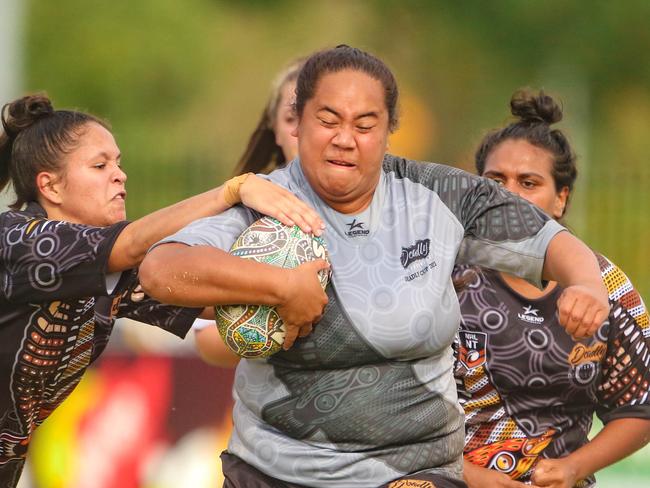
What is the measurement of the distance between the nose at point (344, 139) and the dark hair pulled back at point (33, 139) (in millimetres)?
1461

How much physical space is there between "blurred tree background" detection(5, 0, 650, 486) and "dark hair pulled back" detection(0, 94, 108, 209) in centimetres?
1278

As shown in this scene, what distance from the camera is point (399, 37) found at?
20266 mm

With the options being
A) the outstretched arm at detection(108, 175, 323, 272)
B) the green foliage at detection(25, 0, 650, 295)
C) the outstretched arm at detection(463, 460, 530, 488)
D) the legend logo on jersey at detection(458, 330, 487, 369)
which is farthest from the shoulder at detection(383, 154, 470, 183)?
the green foliage at detection(25, 0, 650, 295)

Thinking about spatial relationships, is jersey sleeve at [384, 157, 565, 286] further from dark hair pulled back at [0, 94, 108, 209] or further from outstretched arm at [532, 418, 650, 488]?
dark hair pulled back at [0, 94, 108, 209]

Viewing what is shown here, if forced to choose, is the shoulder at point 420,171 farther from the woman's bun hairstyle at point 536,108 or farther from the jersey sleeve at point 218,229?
the woman's bun hairstyle at point 536,108

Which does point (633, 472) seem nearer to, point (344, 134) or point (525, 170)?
point (525, 170)

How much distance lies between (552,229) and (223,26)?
57.9ft

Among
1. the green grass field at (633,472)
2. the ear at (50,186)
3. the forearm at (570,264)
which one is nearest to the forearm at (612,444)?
the forearm at (570,264)

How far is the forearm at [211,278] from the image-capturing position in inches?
142

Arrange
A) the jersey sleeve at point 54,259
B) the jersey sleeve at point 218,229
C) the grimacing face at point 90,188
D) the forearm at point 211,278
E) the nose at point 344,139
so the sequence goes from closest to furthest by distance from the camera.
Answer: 1. the forearm at point 211,278
2. the jersey sleeve at point 218,229
3. the nose at point 344,139
4. the jersey sleeve at point 54,259
5. the grimacing face at point 90,188

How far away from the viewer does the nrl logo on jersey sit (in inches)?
195

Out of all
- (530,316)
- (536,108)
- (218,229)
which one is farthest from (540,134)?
(218,229)

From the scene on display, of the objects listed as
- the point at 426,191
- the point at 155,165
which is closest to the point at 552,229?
the point at 426,191

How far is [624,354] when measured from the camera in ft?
16.6
